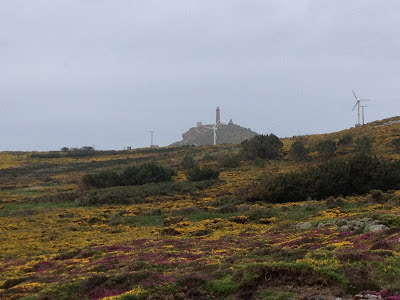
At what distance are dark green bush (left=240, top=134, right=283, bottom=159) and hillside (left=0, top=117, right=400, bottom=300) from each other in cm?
2422

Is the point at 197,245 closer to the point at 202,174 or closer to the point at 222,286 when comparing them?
the point at 222,286

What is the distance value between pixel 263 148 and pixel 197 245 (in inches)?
2184

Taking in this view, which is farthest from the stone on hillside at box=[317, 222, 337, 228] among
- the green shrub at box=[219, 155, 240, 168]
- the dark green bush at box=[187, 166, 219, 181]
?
the green shrub at box=[219, 155, 240, 168]

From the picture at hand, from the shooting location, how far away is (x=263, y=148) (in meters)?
76.4

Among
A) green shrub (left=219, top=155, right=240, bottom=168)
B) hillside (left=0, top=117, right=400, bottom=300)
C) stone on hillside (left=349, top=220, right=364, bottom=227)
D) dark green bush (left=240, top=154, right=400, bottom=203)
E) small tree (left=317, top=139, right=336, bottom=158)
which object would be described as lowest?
hillside (left=0, top=117, right=400, bottom=300)

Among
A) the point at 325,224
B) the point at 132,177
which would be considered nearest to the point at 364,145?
the point at 132,177

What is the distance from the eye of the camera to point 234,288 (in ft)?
42.4

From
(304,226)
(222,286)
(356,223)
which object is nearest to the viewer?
(222,286)

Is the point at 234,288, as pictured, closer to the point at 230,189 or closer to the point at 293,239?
the point at 293,239

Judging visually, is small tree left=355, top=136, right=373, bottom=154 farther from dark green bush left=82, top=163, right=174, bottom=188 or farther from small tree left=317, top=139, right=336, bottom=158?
dark green bush left=82, top=163, right=174, bottom=188

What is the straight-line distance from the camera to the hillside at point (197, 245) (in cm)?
1293

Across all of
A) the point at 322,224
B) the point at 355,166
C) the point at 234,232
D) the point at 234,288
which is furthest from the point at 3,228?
the point at 355,166

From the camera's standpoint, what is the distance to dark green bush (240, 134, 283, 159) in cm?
7612

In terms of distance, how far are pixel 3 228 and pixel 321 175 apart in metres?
27.4
